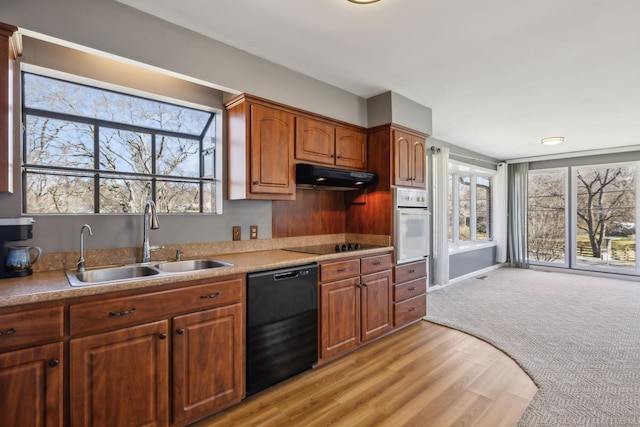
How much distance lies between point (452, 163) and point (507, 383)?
3.93m

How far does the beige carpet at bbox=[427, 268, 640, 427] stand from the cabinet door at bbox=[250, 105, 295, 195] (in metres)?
2.34

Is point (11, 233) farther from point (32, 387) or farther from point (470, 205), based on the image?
point (470, 205)

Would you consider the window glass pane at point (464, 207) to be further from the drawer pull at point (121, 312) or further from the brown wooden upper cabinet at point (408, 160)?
the drawer pull at point (121, 312)

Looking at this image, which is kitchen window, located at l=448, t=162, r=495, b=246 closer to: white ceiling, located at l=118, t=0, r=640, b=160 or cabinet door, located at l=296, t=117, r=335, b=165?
white ceiling, located at l=118, t=0, r=640, b=160

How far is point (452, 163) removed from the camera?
217 inches

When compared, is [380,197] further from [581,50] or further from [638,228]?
[638,228]

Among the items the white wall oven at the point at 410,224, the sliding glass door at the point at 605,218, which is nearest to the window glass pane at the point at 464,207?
the sliding glass door at the point at 605,218

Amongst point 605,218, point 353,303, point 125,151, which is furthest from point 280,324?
point 605,218

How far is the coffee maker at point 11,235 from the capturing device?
1.62 meters

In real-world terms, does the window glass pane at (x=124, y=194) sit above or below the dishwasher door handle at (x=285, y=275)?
above

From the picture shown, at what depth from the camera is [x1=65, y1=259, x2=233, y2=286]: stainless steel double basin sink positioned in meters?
1.81

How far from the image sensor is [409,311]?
3434mm

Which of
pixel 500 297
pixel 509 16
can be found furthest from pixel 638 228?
pixel 509 16

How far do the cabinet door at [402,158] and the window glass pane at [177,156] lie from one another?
1.96 m
